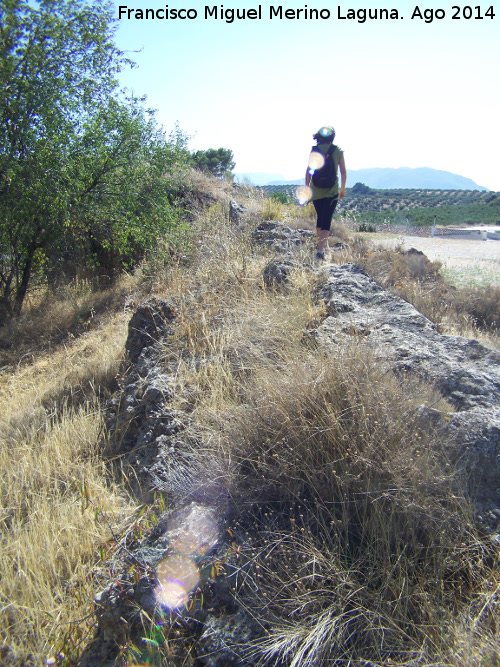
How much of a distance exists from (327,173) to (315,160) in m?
0.26

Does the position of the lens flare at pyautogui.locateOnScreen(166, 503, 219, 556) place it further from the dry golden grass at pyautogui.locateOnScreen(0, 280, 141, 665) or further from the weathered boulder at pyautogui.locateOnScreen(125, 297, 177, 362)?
the weathered boulder at pyautogui.locateOnScreen(125, 297, 177, 362)

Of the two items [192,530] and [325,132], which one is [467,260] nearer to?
[325,132]

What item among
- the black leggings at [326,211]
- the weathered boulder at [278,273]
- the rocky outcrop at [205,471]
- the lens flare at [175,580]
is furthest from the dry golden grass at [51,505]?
the black leggings at [326,211]

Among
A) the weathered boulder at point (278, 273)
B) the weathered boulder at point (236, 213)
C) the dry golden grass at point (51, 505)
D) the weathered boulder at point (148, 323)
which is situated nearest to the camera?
the dry golden grass at point (51, 505)

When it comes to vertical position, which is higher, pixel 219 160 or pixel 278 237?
pixel 219 160

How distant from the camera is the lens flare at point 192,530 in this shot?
217cm

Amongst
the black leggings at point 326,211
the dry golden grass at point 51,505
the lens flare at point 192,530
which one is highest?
the black leggings at point 326,211

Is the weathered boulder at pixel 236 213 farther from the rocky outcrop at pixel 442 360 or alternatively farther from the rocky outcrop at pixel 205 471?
the rocky outcrop at pixel 205 471

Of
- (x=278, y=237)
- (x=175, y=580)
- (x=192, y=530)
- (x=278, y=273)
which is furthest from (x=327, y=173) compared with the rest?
(x=175, y=580)

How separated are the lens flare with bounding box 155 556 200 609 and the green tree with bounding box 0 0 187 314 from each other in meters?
5.89

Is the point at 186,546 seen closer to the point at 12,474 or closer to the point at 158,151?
the point at 12,474

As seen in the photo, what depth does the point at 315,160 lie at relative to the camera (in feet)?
21.9

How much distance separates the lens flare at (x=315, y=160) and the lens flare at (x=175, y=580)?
18.9ft

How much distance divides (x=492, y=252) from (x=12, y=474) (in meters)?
12.7
